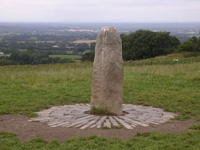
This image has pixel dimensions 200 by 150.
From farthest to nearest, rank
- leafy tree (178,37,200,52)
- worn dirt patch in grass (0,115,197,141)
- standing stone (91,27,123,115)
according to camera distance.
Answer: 1. leafy tree (178,37,200,52)
2. standing stone (91,27,123,115)
3. worn dirt patch in grass (0,115,197,141)

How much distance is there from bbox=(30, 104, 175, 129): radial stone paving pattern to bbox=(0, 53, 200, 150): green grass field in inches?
21.3

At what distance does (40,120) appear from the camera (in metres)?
10.1

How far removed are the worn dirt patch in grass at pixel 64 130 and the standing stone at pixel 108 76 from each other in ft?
5.10

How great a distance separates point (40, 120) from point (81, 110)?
1543 millimetres

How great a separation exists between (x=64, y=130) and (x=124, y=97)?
506 cm

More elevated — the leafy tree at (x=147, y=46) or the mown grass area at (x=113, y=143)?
the mown grass area at (x=113, y=143)

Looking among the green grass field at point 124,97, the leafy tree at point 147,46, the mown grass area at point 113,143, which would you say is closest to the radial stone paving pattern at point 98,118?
the green grass field at point 124,97

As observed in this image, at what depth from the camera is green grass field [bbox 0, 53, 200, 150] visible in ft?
25.8

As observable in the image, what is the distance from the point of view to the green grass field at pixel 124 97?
7871mm

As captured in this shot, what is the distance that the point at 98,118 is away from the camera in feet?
33.4

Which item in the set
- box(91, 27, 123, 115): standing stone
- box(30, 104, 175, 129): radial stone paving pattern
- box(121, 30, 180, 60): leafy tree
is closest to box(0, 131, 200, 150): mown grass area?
box(30, 104, 175, 129): radial stone paving pattern

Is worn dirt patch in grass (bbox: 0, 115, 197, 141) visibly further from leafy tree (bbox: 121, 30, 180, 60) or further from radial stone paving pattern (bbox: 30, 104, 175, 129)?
leafy tree (bbox: 121, 30, 180, 60)

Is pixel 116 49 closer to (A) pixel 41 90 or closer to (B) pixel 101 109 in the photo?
(B) pixel 101 109

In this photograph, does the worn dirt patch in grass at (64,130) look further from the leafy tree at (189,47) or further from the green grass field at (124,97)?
the leafy tree at (189,47)
